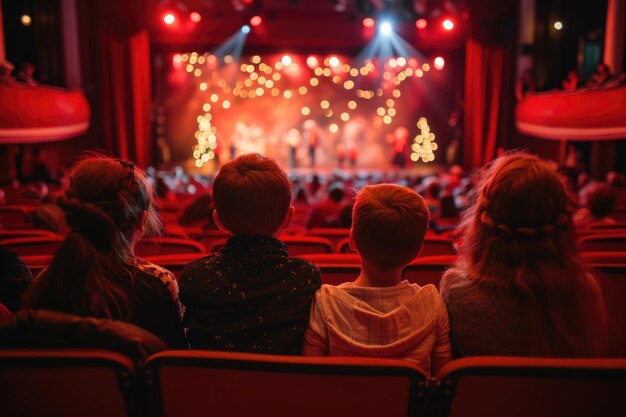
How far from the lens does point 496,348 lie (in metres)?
1.43

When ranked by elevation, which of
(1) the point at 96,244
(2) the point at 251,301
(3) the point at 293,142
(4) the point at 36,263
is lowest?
(3) the point at 293,142

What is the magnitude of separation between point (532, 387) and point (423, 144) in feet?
42.1

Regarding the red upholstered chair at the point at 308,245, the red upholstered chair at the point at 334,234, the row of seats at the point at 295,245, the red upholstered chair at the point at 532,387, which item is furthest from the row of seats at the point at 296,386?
the red upholstered chair at the point at 334,234

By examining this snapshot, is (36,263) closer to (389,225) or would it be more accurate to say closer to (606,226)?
(389,225)

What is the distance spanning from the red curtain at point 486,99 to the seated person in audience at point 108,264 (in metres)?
10.7

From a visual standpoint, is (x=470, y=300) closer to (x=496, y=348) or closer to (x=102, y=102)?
(x=496, y=348)

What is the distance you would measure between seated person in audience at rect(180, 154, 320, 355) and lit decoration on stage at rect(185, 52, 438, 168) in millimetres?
11860

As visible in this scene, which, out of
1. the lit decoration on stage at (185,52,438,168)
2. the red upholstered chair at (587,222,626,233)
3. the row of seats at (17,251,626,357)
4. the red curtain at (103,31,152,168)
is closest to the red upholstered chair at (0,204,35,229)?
the row of seats at (17,251,626,357)

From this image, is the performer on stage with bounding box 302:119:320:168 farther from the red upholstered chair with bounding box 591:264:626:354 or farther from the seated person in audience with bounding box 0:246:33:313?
the seated person in audience with bounding box 0:246:33:313

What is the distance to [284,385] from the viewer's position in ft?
3.86

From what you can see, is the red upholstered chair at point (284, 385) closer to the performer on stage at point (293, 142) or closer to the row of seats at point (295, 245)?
the row of seats at point (295, 245)

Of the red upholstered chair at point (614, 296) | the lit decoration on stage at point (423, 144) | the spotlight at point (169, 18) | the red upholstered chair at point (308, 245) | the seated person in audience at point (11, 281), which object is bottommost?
the lit decoration on stage at point (423, 144)

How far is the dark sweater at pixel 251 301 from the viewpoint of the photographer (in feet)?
4.68

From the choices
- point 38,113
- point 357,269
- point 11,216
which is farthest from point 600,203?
point 38,113
